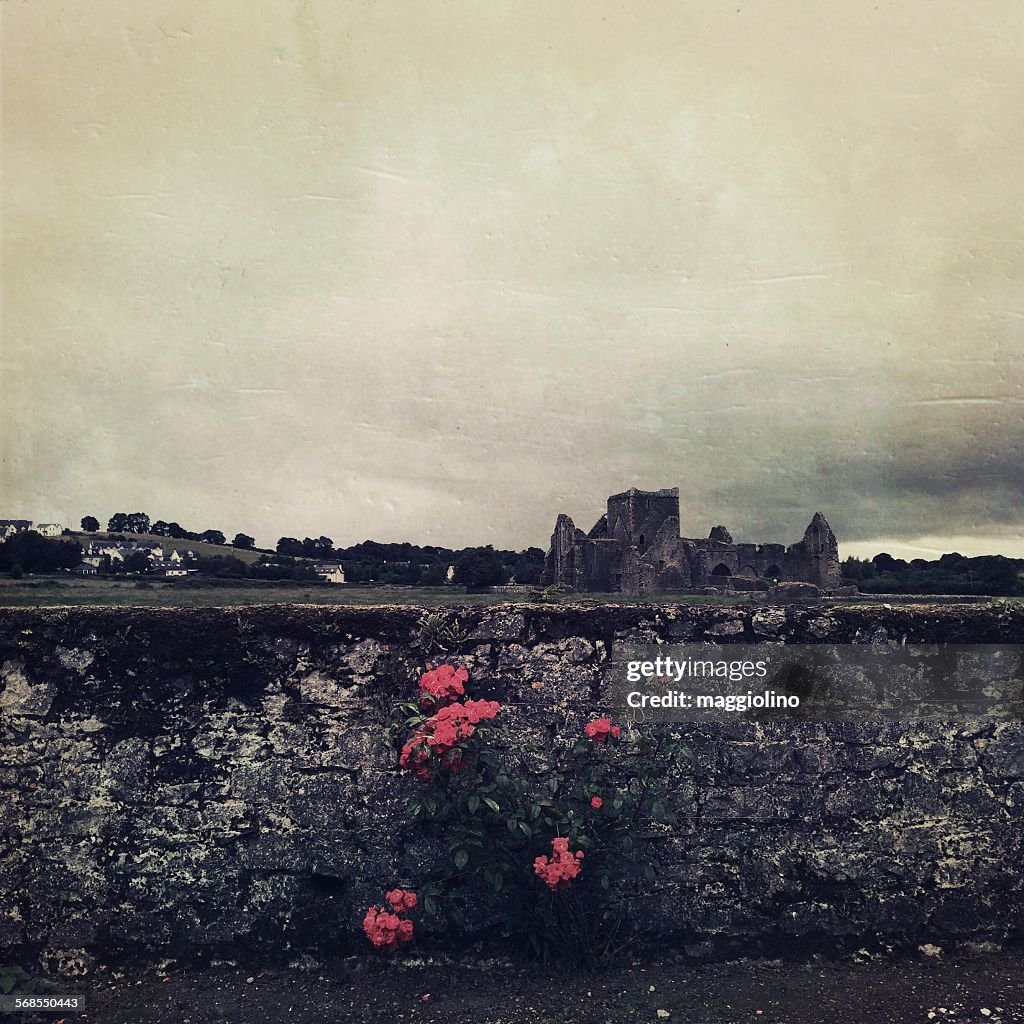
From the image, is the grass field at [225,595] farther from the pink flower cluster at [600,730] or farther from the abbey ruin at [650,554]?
the abbey ruin at [650,554]

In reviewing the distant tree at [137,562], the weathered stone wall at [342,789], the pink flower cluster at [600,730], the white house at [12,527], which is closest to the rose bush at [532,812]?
the pink flower cluster at [600,730]

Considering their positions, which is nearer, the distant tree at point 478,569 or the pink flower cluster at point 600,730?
the pink flower cluster at point 600,730

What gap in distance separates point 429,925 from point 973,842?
3.49m

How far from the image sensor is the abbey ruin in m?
6.73

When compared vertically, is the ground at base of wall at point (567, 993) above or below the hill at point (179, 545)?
below

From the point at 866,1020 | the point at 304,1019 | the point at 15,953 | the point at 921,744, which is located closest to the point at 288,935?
the point at 304,1019

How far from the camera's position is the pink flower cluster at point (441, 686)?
414 cm

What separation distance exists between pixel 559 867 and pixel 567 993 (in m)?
0.73

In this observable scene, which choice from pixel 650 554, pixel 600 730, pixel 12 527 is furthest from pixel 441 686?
pixel 12 527

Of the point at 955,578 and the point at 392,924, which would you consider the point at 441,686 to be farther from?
the point at 955,578

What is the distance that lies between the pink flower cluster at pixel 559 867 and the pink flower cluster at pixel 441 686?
3.28 ft

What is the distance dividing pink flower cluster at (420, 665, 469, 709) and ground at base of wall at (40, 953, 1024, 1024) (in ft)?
4.97

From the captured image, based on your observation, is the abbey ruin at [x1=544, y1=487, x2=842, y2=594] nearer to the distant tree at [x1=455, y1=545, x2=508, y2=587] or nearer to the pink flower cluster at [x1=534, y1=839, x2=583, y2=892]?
the distant tree at [x1=455, y1=545, x2=508, y2=587]

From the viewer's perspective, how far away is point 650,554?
6902 mm
